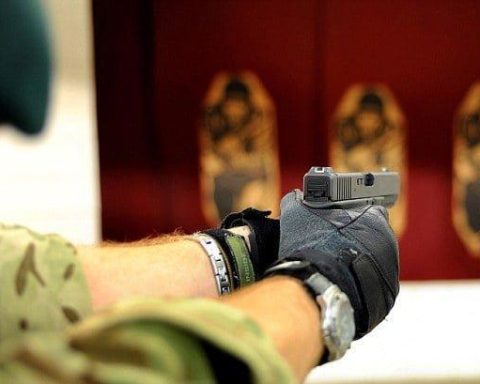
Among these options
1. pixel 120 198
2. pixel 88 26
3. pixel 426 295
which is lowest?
pixel 426 295

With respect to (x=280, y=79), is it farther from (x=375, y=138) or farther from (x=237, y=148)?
(x=375, y=138)

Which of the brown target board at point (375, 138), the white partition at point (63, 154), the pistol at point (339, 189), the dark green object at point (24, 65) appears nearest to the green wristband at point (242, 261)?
the pistol at point (339, 189)

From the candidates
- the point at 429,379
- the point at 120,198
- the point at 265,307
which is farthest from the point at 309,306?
the point at 120,198

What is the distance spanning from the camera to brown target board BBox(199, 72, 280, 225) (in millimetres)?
2010

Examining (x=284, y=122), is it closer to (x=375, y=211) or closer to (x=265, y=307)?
(x=375, y=211)

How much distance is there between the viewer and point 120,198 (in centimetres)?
197

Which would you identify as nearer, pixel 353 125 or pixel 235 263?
pixel 235 263

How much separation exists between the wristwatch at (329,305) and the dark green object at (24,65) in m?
1.03

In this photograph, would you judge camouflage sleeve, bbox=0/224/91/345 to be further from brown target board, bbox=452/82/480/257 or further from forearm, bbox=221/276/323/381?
brown target board, bbox=452/82/480/257

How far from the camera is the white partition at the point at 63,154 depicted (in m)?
1.75

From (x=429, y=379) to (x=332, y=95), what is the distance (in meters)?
1.08

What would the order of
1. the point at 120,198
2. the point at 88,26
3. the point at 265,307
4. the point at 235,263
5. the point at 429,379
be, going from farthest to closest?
the point at 120,198, the point at 88,26, the point at 429,379, the point at 235,263, the point at 265,307

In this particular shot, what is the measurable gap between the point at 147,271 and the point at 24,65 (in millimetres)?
983

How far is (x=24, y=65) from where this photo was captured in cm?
152
